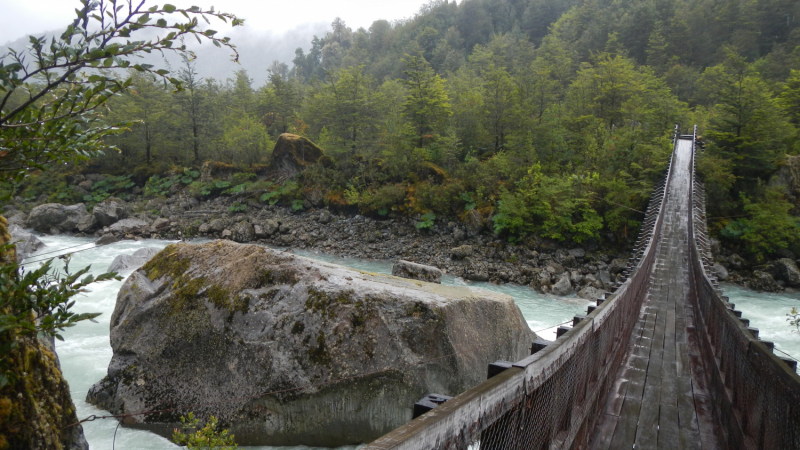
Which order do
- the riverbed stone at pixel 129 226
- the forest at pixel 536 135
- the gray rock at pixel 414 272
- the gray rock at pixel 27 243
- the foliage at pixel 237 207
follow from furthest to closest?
the foliage at pixel 237 207, the riverbed stone at pixel 129 226, the forest at pixel 536 135, the gray rock at pixel 27 243, the gray rock at pixel 414 272

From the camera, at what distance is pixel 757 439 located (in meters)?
2.77

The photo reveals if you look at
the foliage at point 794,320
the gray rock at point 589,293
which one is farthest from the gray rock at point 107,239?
the foliage at point 794,320

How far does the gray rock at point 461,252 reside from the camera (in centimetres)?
1898

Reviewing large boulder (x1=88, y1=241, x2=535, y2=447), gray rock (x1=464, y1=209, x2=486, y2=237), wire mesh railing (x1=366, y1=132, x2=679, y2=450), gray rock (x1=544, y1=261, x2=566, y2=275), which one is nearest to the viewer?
wire mesh railing (x1=366, y1=132, x2=679, y2=450)

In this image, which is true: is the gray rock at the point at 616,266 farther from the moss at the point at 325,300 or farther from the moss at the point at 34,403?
the moss at the point at 34,403

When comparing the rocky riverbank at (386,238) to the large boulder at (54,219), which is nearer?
the rocky riverbank at (386,238)

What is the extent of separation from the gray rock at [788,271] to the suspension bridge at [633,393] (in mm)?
12321

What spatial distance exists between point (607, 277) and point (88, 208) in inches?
1288

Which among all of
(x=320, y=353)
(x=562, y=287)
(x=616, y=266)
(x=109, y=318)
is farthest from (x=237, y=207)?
(x=320, y=353)

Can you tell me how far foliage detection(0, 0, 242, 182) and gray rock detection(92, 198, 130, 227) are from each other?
26.9 metres

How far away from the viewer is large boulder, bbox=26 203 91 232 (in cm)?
2359

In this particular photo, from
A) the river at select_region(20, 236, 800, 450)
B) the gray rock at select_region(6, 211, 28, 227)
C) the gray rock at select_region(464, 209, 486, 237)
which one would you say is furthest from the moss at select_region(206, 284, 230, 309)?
the gray rock at select_region(6, 211, 28, 227)

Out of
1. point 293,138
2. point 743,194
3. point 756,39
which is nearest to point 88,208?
point 293,138

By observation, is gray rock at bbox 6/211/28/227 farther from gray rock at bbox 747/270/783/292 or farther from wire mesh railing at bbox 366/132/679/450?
gray rock at bbox 747/270/783/292
